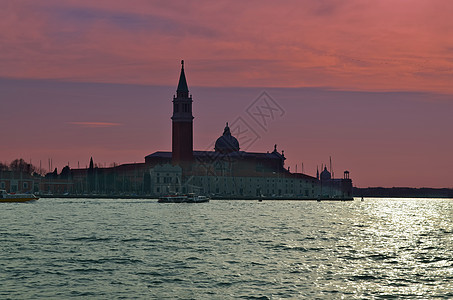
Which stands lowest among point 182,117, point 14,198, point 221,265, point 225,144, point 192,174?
point 221,265

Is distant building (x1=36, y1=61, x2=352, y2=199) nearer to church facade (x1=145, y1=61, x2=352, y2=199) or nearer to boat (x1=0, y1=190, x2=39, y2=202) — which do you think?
church facade (x1=145, y1=61, x2=352, y2=199)

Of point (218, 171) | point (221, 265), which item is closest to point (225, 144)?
point (218, 171)

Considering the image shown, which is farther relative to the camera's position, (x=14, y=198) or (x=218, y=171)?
(x=218, y=171)

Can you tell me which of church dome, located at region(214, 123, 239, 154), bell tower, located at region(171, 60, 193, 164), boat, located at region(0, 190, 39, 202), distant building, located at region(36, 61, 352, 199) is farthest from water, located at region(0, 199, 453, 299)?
church dome, located at region(214, 123, 239, 154)

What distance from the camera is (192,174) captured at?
167m

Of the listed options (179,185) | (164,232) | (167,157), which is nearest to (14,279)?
(164,232)

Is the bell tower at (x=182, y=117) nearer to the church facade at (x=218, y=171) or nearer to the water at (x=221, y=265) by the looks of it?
the church facade at (x=218, y=171)

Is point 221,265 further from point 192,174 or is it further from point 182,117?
point 192,174

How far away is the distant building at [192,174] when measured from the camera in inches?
6314

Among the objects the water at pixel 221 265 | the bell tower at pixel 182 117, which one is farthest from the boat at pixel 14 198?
the water at pixel 221 265

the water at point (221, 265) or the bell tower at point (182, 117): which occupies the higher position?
the bell tower at point (182, 117)

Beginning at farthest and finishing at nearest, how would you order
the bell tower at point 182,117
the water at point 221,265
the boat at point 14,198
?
the bell tower at point 182,117, the boat at point 14,198, the water at point 221,265

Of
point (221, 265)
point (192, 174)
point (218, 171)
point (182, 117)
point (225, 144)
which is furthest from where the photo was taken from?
point (225, 144)

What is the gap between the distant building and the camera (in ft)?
526
